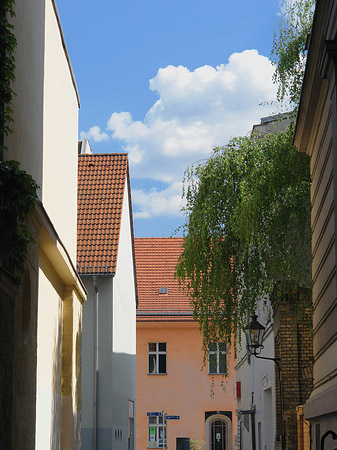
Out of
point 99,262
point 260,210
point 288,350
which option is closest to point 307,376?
point 288,350

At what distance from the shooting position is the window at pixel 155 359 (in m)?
39.0

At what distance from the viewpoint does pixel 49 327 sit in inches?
556

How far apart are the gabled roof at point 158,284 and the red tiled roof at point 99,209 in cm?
1055

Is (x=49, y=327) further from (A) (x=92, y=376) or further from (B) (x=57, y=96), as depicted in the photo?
(A) (x=92, y=376)

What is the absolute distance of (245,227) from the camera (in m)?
14.7

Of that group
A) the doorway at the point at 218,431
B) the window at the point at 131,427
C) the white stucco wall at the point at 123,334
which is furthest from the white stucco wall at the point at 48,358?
the doorway at the point at 218,431

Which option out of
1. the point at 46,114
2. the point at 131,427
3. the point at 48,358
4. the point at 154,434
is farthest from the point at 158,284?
the point at 46,114

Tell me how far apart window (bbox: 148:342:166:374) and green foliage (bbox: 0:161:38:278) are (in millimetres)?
30478

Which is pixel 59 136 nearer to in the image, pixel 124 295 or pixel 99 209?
pixel 99 209

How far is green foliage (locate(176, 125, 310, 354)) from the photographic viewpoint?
1474 cm

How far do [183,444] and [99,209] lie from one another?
1609 cm

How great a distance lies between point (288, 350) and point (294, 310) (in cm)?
109

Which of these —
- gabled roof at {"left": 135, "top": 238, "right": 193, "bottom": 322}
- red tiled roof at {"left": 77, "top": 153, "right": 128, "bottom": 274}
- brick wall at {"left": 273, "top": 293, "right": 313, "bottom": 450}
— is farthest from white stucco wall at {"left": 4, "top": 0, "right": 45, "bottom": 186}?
gabled roof at {"left": 135, "top": 238, "right": 193, "bottom": 322}

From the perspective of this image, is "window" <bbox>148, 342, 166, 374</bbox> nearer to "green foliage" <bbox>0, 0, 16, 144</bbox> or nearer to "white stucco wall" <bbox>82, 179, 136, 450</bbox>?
"white stucco wall" <bbox>82, 179, 136, 450</bbox>
